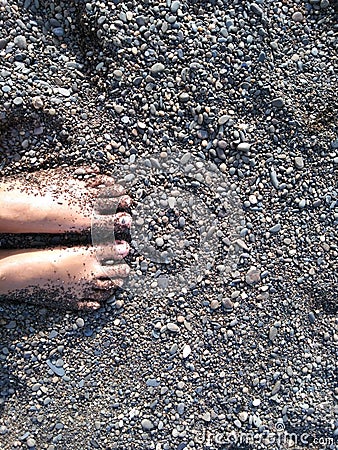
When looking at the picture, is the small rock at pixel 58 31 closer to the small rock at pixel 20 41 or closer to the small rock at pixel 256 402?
the small rock at pixel 20 41

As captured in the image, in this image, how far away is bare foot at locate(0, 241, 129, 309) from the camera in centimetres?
232

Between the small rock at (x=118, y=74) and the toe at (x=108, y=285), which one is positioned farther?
the toe at (x=108, y=285)

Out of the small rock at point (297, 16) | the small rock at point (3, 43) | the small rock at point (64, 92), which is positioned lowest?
the small rock at point (64, 92)

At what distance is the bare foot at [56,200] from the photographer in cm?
231

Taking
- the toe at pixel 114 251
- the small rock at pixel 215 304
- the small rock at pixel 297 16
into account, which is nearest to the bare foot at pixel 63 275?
the toe at pixel 114 251

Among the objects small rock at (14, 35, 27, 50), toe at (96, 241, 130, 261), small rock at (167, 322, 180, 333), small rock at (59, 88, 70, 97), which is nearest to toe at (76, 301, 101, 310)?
toe at (96, 241, 130, 261)

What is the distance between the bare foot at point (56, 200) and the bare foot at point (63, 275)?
127 millimetres

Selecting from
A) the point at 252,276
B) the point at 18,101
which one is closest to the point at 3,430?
the point at 252,276

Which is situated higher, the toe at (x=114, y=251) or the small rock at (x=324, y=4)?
the small rock at (x=324, y=4)

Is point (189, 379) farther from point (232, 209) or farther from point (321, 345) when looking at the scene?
point (232, 209)

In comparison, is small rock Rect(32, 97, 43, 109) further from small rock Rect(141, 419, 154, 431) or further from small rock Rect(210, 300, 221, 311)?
small rock Rect(141, 419, 154, 431)
